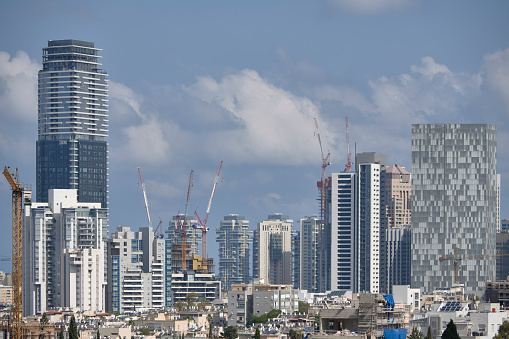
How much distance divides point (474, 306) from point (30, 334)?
196 ft

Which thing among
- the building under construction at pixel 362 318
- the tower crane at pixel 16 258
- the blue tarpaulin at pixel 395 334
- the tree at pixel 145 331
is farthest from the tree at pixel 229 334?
the blue tarpaulin at pixel 395 334

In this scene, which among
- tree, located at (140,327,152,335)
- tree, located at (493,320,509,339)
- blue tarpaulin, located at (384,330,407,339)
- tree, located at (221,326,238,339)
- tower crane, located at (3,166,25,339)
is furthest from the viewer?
tree, located at (140,327,152,335)

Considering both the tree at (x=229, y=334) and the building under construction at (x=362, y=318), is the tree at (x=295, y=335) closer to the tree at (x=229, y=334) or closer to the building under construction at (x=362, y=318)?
the tree at (x=229, y=334)

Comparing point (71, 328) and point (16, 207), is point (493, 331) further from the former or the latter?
point (16, 207)

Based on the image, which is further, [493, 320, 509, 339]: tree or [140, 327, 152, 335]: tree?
[140, 327, 152, 335]: tree

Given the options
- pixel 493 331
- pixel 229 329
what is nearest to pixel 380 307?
pixel 493 331

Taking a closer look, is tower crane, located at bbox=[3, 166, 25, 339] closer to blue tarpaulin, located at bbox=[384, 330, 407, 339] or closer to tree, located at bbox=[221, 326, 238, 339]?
tree, located at bbox=[221, 326, 238, 339]

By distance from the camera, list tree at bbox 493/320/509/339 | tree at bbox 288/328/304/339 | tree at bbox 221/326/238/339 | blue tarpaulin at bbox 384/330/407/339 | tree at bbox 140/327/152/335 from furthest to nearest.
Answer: tree at bbox 140/327/152/335, tree at bbox 221/326/238/339, tree at bbox 288/328/304/339, tree at bbox 493/320/509/339, blue tarpaulin at bbox 384/330/407/339

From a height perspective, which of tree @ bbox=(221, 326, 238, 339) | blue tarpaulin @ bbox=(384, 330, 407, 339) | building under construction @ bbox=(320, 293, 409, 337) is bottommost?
tree @ bbox=(221, 326, 238, 339)

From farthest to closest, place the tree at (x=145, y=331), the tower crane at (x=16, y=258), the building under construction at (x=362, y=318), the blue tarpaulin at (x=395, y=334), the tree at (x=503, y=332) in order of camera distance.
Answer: the tree at (x=145, y=331) → the tower crane at (x=16, y=258) → the tree at (x=503, y=332) → the building under construction at (x=362, y=318) → the blue tarpaulin at (x=395, y=334)

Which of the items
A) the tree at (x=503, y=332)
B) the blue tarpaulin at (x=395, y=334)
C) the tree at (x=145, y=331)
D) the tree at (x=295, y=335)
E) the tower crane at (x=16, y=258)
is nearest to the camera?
the blue tarpaulin at (x=395, y=334)

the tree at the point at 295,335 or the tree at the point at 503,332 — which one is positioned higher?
the tree at the point at 503,332

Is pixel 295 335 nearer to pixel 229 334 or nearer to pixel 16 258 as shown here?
pixel 229 334

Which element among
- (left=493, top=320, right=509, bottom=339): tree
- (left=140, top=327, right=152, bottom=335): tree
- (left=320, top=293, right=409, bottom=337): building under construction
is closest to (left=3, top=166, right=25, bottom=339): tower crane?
(left=140, top=327, right=152, bottom=335): tree
